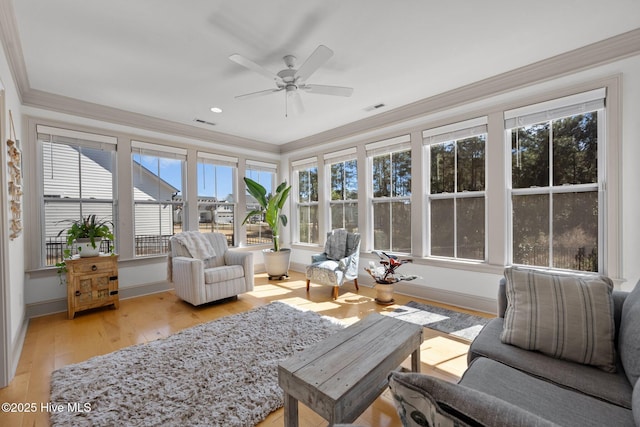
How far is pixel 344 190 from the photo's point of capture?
16.1 feet

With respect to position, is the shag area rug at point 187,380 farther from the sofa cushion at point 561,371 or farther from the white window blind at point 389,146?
the white window blind at point 389,146

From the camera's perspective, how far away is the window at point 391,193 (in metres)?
4.05

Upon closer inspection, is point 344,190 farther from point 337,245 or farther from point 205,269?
point 205,269

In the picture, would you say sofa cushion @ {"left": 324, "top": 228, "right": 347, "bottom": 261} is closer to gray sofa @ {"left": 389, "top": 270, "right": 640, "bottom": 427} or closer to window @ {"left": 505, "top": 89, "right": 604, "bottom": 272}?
window @ {"left": 505, "top": 89, "right": 604, "bottom": 272}

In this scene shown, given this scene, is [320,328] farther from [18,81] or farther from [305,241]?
[18,81]

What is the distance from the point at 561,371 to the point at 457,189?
261 centimetres

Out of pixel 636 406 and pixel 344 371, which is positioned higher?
pixel 636 406

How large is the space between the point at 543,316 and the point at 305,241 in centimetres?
448

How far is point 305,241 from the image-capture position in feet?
18.7

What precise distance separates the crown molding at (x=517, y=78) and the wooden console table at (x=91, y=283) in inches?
154

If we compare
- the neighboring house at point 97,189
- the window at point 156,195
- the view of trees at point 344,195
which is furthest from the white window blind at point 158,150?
the view of trees at point 344,195

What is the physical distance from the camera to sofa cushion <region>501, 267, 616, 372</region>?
132 cm

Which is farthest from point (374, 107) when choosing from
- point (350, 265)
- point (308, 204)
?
A: point (308, 204)

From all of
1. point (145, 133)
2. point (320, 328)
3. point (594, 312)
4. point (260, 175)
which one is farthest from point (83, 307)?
point (594, 312)
